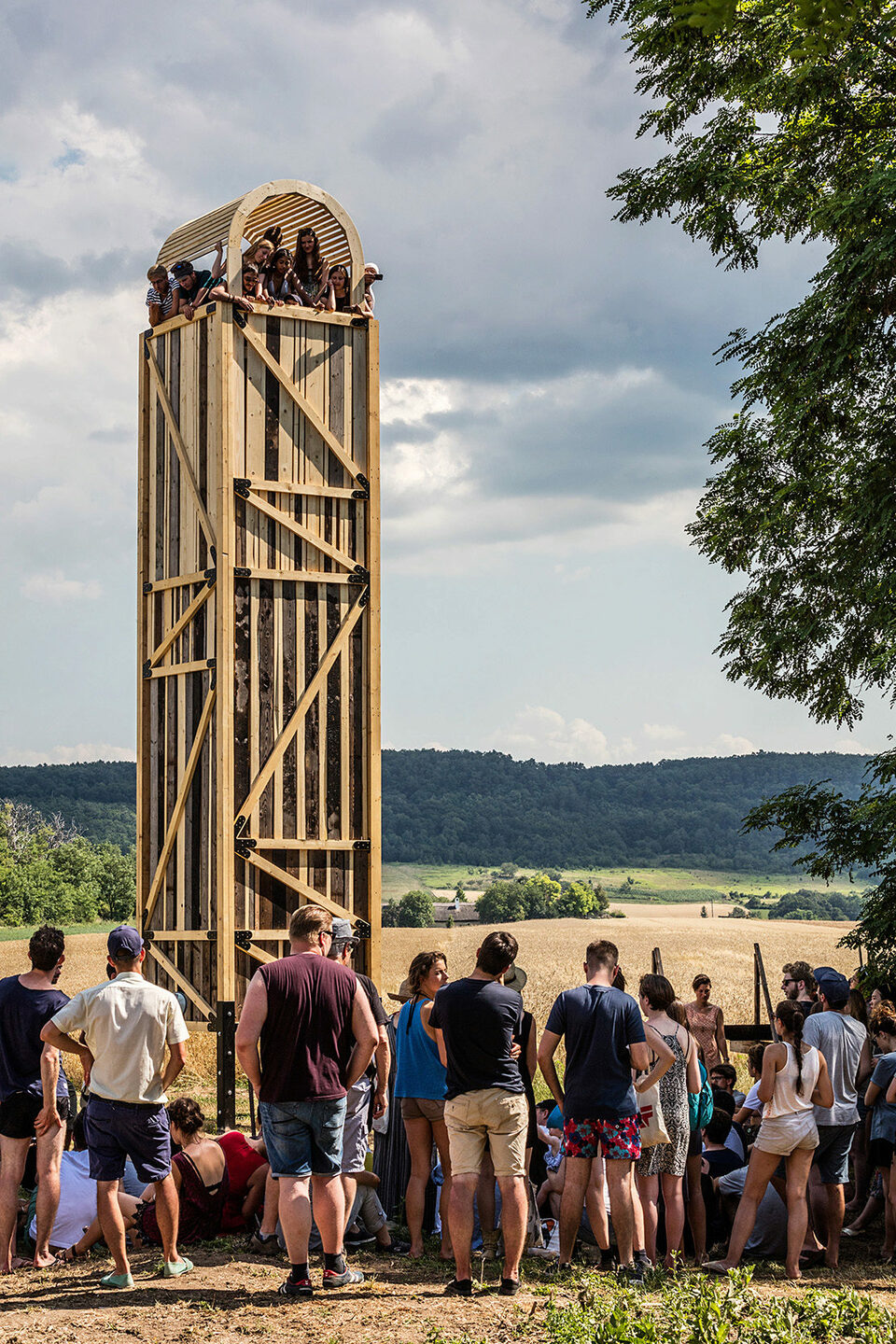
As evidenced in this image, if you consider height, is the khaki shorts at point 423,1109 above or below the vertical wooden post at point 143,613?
below

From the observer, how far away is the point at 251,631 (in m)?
13.0

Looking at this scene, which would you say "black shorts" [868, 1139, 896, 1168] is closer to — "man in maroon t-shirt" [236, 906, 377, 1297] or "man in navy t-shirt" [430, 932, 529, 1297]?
"man in navy t-shirt" [430, 932, 529, 1297]

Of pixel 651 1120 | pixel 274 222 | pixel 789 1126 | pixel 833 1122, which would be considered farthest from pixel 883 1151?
pixel 274 222

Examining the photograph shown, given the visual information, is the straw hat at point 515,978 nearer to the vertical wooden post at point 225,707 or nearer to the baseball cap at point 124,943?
the baseball cap at point 124,943

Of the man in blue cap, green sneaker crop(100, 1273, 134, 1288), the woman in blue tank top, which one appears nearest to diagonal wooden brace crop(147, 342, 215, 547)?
the woman in blue tank top

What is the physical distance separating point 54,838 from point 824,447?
88.5 meters

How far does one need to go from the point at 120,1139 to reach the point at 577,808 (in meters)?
148

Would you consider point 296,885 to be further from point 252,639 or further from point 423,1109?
point 423,1109

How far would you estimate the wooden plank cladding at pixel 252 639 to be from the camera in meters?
12.9

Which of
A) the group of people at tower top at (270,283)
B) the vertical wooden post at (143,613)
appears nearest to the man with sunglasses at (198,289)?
the group of people at tower top at (270,283)

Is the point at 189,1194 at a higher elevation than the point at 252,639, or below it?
below

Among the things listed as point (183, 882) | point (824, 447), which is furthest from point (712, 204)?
point (183, 882)

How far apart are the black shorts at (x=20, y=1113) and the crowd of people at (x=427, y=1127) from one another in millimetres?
11

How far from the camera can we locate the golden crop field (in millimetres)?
28766
